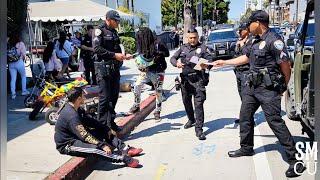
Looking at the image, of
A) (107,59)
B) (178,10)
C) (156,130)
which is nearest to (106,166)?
(107,59)

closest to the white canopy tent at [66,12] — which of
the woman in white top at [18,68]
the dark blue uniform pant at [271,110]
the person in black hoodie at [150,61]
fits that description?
the woman in white top at [18,68]

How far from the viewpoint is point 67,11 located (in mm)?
18531

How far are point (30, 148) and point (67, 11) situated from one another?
13.0m

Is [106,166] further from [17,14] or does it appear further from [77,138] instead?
[17,14]

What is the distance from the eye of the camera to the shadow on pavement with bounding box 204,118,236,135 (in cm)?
767

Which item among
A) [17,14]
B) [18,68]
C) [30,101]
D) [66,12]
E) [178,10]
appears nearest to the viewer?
[30,101]

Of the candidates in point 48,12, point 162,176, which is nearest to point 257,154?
point 162,176

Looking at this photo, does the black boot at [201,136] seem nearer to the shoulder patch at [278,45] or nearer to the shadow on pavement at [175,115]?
the shadow on pavement at [175,115]

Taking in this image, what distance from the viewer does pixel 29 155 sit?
5953 mm

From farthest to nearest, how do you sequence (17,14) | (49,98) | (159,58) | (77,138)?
(17,14) < (159,58) < (49,98) < (77,138)

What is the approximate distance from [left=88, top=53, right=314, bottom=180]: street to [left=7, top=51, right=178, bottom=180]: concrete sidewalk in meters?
0.58

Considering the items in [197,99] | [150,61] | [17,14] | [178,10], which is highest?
[178,10]

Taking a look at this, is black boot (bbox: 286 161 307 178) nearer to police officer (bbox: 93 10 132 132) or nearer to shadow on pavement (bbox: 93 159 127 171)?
shadow on pavement (bbox: 93 159 127 171)

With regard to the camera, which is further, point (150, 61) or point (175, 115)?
point (175, 115)
